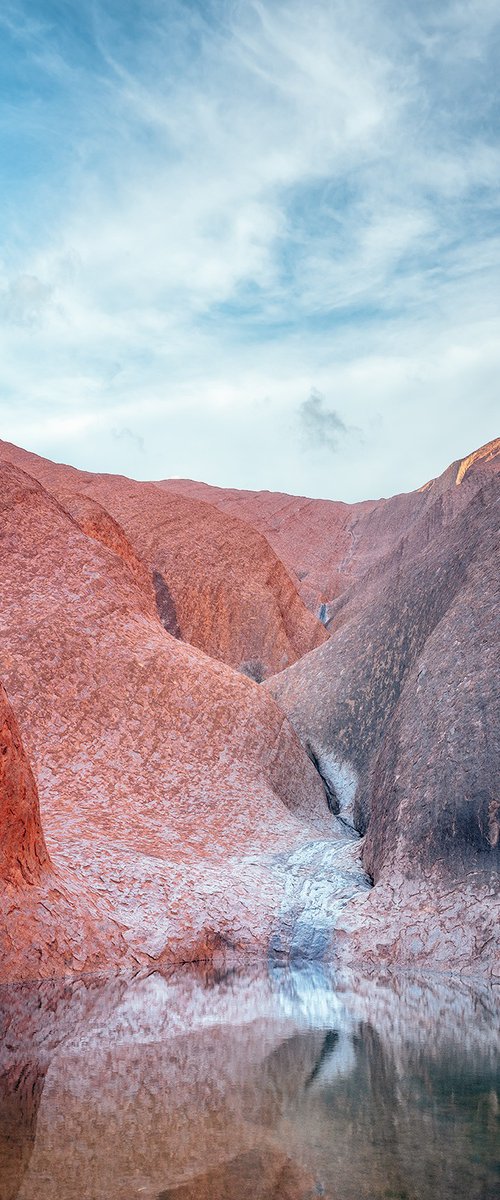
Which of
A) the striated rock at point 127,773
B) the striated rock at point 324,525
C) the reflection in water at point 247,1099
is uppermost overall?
the striated rock at point 324,525

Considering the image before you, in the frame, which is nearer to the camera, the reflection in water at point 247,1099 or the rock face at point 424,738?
the reflection in water at point 247,1099

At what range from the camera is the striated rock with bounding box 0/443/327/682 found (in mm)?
34625

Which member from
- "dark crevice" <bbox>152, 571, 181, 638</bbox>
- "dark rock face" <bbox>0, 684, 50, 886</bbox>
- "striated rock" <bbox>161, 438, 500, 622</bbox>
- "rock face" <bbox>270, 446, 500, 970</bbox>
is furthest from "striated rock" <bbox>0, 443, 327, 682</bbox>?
"dark rock face" <bbox>0, 684, 50, 886</bbox>

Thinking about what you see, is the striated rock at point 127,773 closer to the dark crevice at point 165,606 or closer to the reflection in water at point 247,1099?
the reflection in water at point 247,1099

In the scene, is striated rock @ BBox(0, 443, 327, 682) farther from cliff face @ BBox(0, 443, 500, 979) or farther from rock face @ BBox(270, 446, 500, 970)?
rock face @ BBox(270, 446, 500, 970)

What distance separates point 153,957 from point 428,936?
320cm

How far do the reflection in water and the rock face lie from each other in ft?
10.4

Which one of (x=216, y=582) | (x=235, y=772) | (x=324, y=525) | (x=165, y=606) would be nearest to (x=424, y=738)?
(x=235, y=772)

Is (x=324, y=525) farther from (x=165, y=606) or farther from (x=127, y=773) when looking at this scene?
(x=127, y=773)

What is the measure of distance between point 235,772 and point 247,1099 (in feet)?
39.2

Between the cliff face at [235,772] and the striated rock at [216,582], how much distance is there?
906 centimetres

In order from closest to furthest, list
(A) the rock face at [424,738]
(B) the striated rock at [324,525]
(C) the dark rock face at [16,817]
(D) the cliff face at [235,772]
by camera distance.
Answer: (C) the dark rock face at [16,817] → (D) the cliff face at [235,772] → (A) the rock face at [424,738] → (B) the striated rock at [324,525]

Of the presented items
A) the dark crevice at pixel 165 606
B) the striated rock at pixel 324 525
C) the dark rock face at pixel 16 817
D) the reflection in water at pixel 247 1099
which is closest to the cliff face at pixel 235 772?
the dark rock face at pixel 16 817

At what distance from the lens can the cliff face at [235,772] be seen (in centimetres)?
1124
